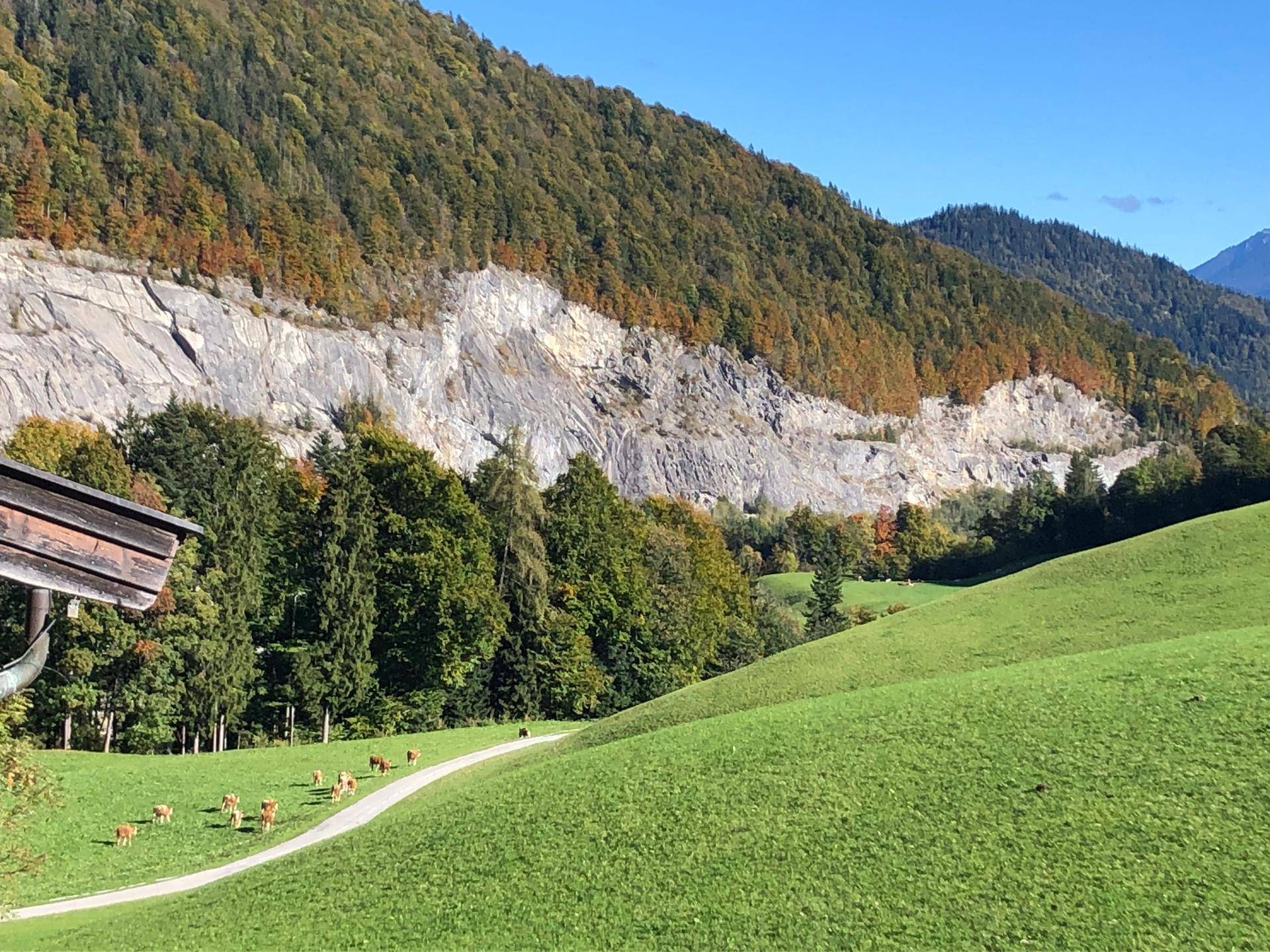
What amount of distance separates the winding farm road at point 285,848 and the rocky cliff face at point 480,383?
75.7m

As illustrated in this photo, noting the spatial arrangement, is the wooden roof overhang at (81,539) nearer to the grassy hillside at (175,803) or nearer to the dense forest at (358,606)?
the grassy hillside at (175,803)

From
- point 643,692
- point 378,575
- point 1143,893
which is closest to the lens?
point 1143,893

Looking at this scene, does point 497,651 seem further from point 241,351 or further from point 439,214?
point 439,214

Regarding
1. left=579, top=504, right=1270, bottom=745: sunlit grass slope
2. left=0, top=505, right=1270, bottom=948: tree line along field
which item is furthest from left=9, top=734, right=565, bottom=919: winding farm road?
left=579, top=504, right=1270, bottom=745: sunlit grass slope

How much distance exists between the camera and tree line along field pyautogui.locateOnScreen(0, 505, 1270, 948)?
12.5 metres

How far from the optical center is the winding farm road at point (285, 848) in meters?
20.3

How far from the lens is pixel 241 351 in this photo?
123 meters

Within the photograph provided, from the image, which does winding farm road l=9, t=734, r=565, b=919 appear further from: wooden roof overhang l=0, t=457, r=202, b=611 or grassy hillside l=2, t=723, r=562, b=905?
wooden roof overhang l=0, t=457, r=202, b=611

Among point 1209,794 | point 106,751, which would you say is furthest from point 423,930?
point 106,751

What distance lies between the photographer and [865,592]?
10088 cm

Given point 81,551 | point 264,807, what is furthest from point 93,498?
point 264,807

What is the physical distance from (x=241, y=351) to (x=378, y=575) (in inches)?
3504

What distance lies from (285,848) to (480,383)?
432 feet

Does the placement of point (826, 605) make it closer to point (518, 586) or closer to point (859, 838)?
point (518, 586)
